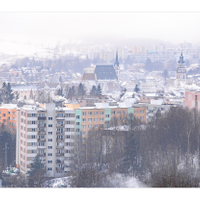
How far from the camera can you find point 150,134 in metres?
10.2

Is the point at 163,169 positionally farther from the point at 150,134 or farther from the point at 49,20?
the point at 49,20

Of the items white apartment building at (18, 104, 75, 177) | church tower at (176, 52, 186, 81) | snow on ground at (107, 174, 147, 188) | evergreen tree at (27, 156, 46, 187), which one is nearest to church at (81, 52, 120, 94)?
church tower at (176, 52, 186, 81)

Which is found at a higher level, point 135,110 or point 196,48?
point 196,48

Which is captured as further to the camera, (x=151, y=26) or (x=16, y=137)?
(x=151, y=26)

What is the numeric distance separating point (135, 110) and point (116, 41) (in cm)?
704

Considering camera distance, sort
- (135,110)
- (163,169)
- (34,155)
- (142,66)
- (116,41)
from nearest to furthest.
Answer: (163,169), (34,155), (135,110), (116,41), (142,66)

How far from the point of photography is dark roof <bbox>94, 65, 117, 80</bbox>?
2520cm

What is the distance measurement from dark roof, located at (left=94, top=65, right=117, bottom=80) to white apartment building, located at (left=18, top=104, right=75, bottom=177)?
14797 millimetres

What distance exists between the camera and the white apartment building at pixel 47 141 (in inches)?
381

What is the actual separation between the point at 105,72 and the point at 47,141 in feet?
54.4

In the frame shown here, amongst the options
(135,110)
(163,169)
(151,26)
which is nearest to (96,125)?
(135,110)

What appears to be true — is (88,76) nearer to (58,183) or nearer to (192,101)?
(192,101)

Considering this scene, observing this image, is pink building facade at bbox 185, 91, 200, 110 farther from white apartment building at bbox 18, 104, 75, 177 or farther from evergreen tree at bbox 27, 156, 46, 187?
evergreen tree at bbox 27, 156, 46, 187

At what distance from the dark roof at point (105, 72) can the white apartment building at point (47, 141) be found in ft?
48.5
